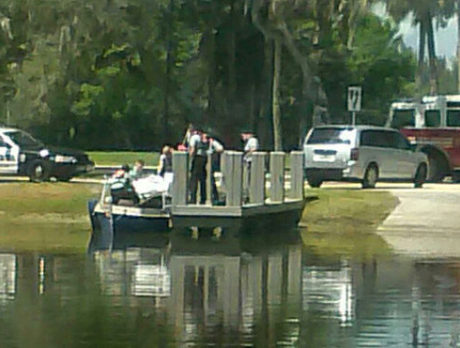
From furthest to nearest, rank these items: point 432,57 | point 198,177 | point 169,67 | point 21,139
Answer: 1. point 432,57
2. point 169,67
3. point 21,139
4. point 198,177

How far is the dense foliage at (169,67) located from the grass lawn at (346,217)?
1436 cm

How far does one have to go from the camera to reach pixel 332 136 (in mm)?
38000

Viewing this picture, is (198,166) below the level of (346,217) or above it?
above

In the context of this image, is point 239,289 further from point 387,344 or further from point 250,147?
point 250,147

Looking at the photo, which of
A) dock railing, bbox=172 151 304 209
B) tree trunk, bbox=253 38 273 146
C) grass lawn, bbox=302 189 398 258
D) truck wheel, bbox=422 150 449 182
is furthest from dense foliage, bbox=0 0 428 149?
dock railing, bbox=172 151 304 209

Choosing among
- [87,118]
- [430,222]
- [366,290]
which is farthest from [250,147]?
[87,118]

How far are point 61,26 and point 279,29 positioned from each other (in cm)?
765

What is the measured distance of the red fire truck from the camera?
42.1 meters

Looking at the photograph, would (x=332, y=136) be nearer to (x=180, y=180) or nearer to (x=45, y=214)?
(x=45, y=214)

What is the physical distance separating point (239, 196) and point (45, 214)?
6.55m

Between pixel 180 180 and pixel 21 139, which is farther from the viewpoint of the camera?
pixel 21 139

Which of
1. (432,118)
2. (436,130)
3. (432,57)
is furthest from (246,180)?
(432,57)

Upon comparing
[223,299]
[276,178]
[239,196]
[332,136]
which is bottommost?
[223,299]

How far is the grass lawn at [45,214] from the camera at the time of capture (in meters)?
27.0
